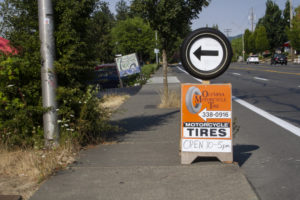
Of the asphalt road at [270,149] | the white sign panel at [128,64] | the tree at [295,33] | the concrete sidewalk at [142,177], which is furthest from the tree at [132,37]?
the concrete sidewalk at [142,177]

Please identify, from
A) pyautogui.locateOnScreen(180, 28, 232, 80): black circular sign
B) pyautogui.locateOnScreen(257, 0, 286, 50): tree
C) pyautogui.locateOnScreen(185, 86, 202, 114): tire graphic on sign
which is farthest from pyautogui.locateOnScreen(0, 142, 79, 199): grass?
pyautogui.locateOnScreen(257, 0, 286, 50): tree

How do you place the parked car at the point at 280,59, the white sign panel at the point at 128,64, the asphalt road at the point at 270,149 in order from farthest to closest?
the parked car at the point at 280,59 → the white sign panel at the point at 128,64 → the asphalt road at the point at 270,149

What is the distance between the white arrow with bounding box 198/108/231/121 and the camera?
5.48 meters

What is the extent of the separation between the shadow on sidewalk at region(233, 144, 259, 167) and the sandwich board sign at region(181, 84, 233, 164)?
1.53 ft

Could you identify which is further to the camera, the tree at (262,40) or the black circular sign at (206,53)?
the tree at (262,40)

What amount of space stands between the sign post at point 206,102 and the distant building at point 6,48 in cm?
271

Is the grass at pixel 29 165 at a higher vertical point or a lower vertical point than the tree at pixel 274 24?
lower

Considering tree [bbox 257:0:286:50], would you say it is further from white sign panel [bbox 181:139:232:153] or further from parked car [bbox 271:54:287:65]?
white sign panel [bbox 181:139:232:153]

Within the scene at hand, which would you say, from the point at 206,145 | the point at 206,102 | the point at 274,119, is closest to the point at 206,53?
the point at 206,102

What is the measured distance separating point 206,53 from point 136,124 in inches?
159

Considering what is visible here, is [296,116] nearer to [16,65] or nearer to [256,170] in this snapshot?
[256,170]

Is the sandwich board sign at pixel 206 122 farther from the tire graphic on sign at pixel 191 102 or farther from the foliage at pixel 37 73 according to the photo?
the foliage at pixel 37 73

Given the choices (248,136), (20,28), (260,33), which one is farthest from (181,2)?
(260,33)

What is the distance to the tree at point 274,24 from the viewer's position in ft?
280
